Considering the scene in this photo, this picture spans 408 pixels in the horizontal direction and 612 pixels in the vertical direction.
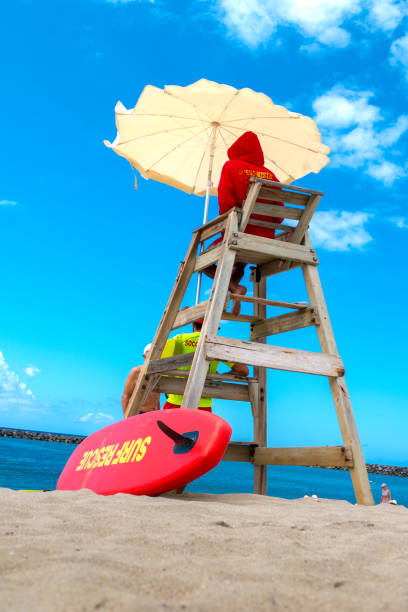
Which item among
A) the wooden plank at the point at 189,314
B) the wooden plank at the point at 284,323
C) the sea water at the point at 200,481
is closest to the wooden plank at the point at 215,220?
the wooden plank at the point at 189,314

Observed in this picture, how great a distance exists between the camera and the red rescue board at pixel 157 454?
8.20 ft

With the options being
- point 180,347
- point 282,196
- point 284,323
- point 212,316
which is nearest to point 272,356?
point 212,316

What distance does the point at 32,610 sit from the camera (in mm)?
1003

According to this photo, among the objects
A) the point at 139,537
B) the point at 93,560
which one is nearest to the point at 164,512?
the point at 139,537

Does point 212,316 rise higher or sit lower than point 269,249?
lower

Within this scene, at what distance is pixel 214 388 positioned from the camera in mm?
4062

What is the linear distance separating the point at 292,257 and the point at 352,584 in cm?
260

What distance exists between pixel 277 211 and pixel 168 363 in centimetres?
145

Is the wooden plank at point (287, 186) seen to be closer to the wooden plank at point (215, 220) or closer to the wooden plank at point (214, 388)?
the wooden plank at point (215, 220)

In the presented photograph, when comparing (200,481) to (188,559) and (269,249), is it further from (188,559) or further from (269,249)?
(188,559)

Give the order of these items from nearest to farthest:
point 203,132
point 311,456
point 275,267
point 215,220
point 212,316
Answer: point 212,316 → point 311,456 → point 215,220 → point 275,267 → point 203,132

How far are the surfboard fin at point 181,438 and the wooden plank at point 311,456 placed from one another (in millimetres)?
1041

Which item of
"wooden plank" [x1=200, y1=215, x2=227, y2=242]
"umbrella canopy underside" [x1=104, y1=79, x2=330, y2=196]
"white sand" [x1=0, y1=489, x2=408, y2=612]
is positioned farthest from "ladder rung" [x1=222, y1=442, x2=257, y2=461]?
"umbrella canopy underside" [x1=104, y1=79, x2=330, y2=196]

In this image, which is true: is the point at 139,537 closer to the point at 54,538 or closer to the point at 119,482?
the point at 54,538
